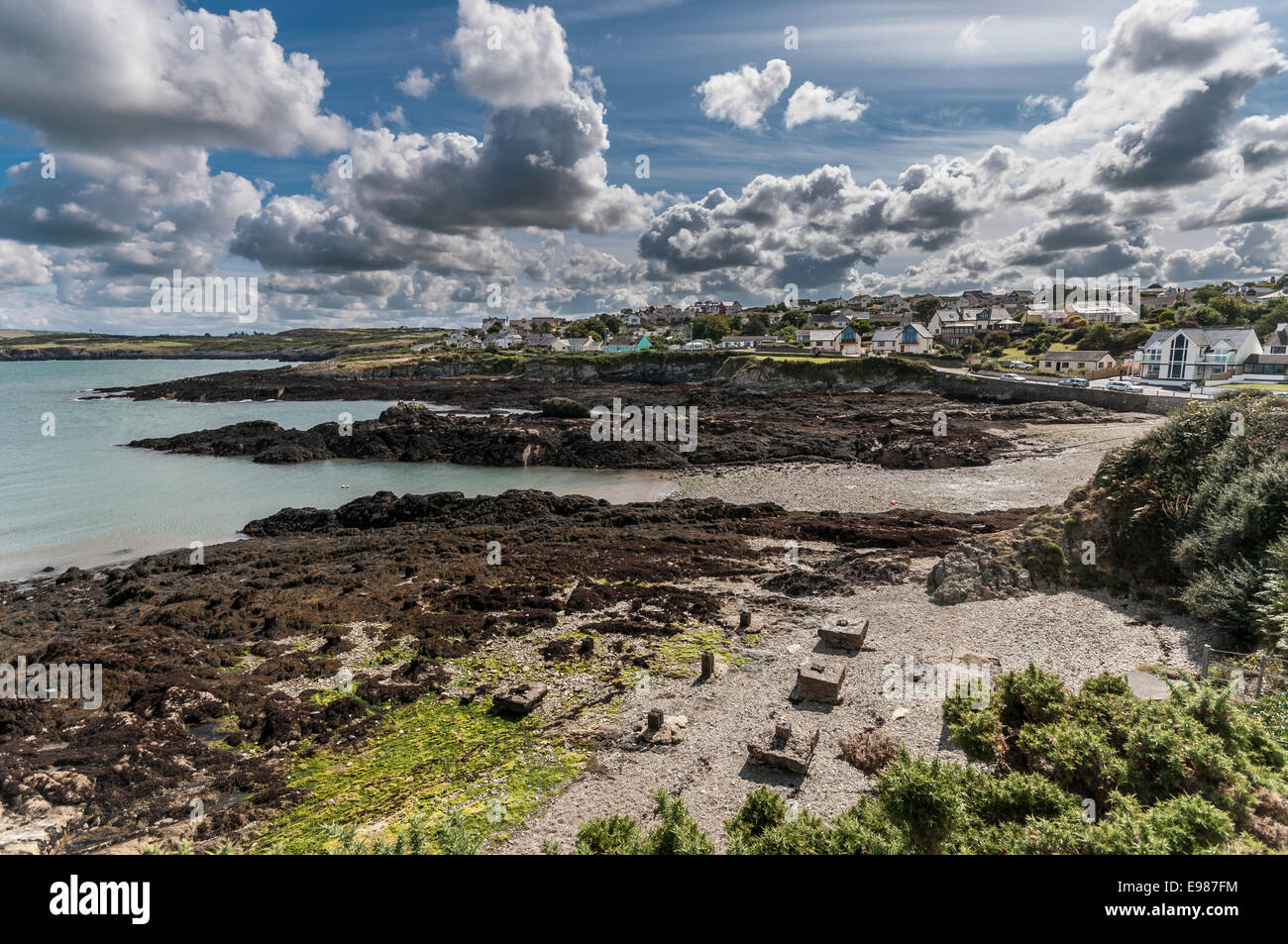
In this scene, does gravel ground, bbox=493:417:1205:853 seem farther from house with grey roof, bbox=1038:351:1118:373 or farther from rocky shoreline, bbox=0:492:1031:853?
house with grey roof, bbox=1038:351:1118:373

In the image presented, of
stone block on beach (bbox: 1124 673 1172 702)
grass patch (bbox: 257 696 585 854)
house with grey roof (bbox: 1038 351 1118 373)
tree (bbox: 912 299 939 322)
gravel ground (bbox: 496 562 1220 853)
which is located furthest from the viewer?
tree (bbox: 912 299 939 322)

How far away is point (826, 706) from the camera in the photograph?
12523mm

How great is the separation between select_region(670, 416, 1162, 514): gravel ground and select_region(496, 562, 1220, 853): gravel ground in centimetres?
1350

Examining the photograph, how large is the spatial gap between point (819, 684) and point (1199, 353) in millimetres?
77053

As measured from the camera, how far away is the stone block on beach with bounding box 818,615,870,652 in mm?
14945

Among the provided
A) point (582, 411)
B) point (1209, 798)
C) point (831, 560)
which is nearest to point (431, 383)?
point (582, 411)

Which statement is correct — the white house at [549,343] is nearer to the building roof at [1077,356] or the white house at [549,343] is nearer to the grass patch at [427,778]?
the building roof at [1077,356]

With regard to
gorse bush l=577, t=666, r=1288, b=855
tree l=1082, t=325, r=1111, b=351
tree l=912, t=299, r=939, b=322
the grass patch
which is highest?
tree l=912, t=299, r=939, b=322

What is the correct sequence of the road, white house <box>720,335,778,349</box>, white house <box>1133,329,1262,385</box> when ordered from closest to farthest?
the road, white house <box>1133,329,1262,385</box>, white house <box>720,335,778,349</box>

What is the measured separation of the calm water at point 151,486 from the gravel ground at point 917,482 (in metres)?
5.27

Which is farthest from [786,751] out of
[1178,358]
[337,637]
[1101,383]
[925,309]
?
[925,309]

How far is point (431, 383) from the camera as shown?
98625mm

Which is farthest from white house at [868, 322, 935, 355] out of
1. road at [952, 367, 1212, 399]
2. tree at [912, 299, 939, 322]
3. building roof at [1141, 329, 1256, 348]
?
tree at [912, 299, 939, 322]

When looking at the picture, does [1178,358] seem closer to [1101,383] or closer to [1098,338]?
[1101,383]
